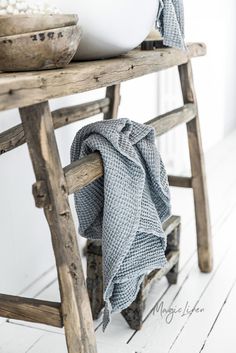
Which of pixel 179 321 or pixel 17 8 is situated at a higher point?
pixel 17 8

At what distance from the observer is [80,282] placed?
870 millimetres

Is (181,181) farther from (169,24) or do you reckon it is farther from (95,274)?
(169,24)

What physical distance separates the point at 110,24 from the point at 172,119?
43cm

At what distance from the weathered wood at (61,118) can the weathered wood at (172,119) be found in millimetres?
219

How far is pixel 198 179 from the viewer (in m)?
1.50

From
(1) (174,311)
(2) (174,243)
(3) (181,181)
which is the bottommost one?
(1) (174,311)

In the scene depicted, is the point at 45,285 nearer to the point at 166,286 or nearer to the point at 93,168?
the point at 166,286

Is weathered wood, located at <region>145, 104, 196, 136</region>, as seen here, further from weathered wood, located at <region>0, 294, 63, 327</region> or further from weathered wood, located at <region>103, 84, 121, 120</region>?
weathered wood, located at <region>0, 294, 63, 327</region>

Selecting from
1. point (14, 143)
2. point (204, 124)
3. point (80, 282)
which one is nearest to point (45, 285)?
point (14, 143)

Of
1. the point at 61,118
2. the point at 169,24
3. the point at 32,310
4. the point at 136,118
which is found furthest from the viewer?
the point at 136,118

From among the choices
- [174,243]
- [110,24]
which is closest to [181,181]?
[174,243]

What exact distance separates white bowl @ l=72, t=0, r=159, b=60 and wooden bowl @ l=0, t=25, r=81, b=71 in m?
A: 0.10

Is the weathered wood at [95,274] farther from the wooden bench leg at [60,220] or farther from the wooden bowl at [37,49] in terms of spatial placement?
the wooden bowl at [37,49]

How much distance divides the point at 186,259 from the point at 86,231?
2.04ft
